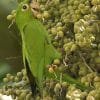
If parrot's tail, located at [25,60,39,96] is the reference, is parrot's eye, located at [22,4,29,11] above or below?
above

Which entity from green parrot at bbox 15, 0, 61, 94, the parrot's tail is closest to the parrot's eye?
green parrot at bbox 15, 0, 61, 94

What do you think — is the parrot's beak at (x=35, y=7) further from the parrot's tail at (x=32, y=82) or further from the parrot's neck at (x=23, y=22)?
the parrot's tail at (x=32, y=82)

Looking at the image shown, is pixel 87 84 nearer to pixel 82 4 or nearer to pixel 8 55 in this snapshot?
pixel 82 4

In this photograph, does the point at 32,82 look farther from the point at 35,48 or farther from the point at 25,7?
the point at 25,7

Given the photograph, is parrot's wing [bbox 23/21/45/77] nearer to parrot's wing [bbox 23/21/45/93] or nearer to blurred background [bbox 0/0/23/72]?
parrot's wing [bbox 23/21/45/93]

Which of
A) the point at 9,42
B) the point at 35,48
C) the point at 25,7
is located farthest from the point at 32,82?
the point at 9,42

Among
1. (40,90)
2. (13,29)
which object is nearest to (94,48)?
(40,90)

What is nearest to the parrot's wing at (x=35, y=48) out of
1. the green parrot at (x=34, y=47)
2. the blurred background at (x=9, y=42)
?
the green parrot at (x=34, y=47)
